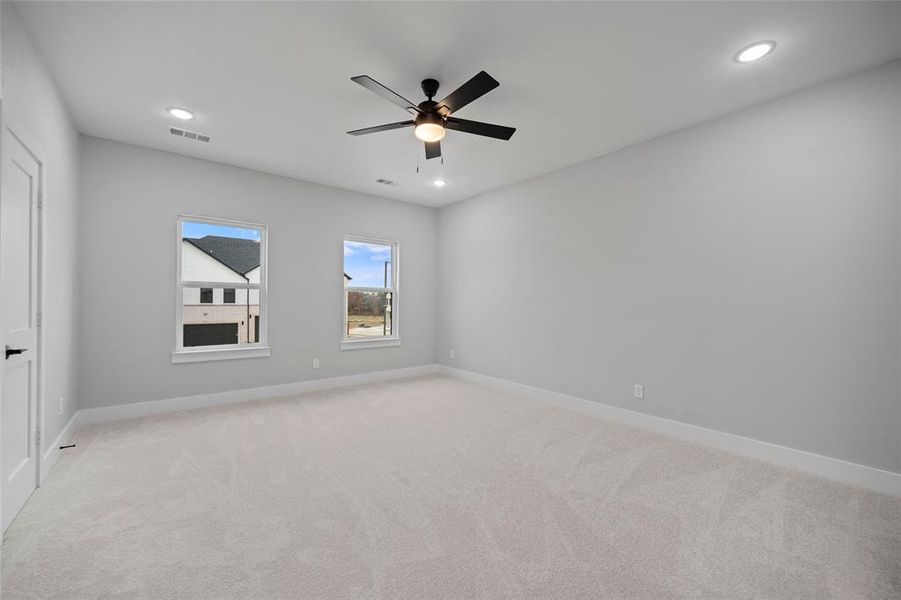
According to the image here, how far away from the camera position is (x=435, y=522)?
83.6 inches

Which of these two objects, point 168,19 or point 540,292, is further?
point 540,292

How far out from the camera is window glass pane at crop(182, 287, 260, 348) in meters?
4.33

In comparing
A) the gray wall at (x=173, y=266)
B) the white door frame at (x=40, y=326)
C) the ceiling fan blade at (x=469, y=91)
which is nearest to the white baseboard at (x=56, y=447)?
the white door frame at (x=40, y=326)

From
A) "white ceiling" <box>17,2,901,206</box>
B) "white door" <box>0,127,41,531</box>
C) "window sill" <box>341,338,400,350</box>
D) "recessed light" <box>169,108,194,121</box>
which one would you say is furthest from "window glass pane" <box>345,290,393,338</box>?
"white door" <box>0,127,41,531</box>

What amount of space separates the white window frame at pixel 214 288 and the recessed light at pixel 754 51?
15.8 feet

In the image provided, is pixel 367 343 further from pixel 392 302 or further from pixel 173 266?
pixel 173 266

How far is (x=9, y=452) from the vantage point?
2076mm

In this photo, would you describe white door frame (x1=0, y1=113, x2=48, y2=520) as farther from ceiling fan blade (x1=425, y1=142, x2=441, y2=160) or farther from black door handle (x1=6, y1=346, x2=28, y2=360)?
ceiling fan blade (x1=425, y1=142, x2=441, y2=160)

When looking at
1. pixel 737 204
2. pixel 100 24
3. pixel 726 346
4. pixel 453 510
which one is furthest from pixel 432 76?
pixel 726 346

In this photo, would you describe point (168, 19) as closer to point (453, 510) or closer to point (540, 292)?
point (453, 510)

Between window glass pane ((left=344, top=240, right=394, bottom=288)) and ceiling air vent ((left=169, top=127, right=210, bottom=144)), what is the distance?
2089 millimetres

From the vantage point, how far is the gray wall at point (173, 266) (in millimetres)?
3791

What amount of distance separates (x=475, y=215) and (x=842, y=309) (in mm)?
4101

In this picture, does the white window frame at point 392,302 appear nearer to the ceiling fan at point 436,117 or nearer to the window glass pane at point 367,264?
the window glass pane at point 367,264
